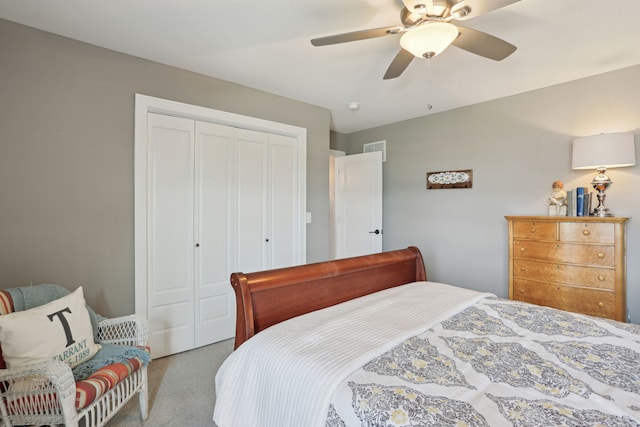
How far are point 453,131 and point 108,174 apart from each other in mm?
3528

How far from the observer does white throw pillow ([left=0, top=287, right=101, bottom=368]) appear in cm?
149

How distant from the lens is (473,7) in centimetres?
144

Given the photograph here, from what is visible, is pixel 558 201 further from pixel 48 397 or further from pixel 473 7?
pixel 48 397

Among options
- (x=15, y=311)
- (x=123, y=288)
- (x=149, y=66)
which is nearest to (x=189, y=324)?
(x=123, y=288)

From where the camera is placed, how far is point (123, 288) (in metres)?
2.47

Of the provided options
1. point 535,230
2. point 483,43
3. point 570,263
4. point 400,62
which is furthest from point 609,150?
point 400,62

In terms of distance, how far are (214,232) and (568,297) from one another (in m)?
3.16

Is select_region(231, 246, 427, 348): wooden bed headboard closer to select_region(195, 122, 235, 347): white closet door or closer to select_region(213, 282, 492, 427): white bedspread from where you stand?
select_region(213, 282, 492, 427): white bedspread

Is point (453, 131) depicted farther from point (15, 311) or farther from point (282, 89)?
point (15, 311)

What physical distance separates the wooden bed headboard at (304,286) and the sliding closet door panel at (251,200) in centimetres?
147

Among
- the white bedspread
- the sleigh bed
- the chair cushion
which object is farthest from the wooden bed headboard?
the chair cushion

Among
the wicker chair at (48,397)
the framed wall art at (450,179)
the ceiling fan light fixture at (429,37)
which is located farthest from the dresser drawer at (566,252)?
the wicker chair at (48,397)

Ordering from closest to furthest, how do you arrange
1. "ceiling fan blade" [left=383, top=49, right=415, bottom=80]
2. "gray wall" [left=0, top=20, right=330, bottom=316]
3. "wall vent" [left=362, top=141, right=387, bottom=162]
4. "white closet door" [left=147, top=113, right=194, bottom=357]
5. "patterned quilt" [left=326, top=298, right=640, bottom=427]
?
"patterned quilt" [left=326, top=298, right=640, bottom=427]
"ceiling fan blade" [left=383, top=49, right=415, bottom=80]
"gray wall" [left=0, top=20, right=330, bottom=316]
"white closet door" [left=147, top=113, right=194, bottom=357]
"wall vent" [left=362, top=141, right=387, bottom=162]

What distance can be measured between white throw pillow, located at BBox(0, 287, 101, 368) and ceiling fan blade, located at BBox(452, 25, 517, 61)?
8.40ft
